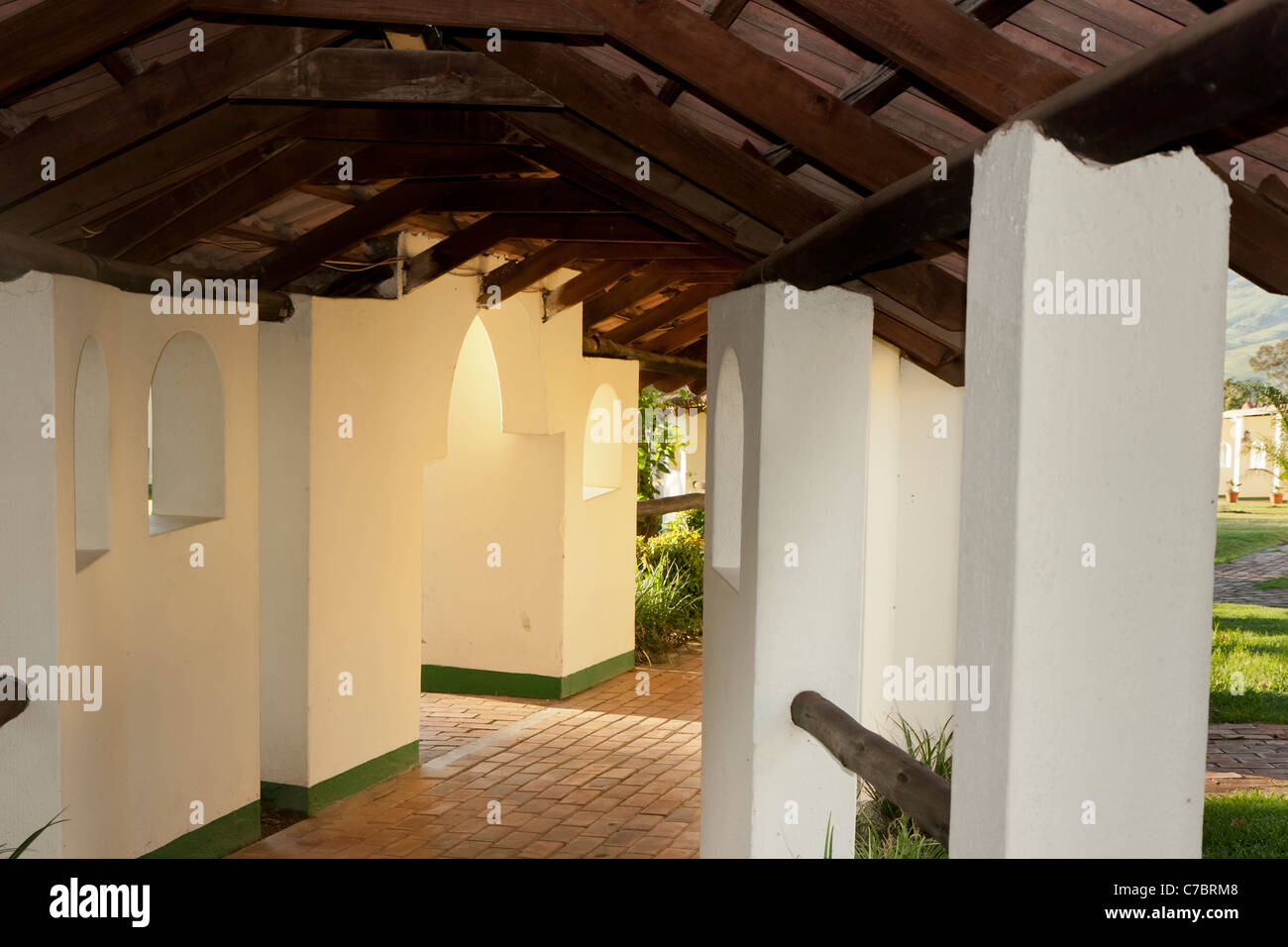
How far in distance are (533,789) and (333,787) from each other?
123cm

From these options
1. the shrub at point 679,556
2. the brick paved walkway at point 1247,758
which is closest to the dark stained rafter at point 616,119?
the brick paved walkway at point 1247,758

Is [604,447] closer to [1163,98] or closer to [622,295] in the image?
[622,295]

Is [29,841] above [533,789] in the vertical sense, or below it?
above

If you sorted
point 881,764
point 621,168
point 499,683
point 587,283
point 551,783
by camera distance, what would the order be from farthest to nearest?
point 499,683, point 587,283, point 551,783, point 621,168, point 881,764

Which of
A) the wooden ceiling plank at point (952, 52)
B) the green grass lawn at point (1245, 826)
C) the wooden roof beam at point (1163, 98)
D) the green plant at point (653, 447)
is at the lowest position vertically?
the green grass lawn at point (1245, 826)

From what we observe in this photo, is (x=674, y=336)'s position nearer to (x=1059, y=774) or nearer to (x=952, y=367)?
(x=952, y=367)

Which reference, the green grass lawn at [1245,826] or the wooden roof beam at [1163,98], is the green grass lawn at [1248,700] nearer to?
the green grass lawn at [1245,826]

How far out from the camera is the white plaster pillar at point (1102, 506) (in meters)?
2.23

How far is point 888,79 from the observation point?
3822 mm

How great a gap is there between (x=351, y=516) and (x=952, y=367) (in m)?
3.73

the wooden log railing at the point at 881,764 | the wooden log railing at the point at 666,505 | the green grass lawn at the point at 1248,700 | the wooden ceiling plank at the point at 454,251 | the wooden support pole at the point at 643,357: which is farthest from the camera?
the wooden log railing at the point at 666,505

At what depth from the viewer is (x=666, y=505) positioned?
13523mm

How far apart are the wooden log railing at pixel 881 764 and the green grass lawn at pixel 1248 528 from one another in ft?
58.8

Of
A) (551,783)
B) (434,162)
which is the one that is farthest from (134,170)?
(551,783)
